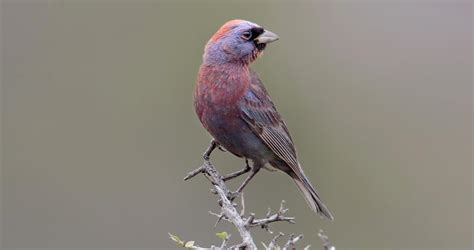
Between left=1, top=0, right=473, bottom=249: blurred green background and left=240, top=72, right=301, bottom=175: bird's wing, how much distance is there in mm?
3257

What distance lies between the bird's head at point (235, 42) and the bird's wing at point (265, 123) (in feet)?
0.90

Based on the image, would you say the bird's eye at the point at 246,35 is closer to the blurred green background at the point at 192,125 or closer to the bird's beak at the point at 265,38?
the bird's beak at the point at 265,38

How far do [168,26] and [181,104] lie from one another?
2.25m

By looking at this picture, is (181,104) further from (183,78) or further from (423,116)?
(423,116)

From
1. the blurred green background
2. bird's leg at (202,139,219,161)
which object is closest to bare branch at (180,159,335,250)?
bird's leg at (202,139,219,161)

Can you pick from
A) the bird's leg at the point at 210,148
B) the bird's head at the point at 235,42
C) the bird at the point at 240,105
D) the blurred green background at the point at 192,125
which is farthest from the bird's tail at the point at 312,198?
the blurred green background at the point at 192,125

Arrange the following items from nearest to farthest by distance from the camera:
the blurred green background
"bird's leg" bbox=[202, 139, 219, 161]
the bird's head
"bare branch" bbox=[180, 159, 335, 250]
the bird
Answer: "bare branch" bbox=[180, 159, 335, 250], "bird's leg" bbox=[202, 139, 219, 161], the bird, the bird's head, the blurred green background

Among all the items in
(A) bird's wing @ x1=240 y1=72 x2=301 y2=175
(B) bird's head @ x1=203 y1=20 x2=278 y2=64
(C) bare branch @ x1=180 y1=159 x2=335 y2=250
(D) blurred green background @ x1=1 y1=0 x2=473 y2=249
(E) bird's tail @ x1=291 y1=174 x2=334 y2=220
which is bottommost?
(C) bare branch @ x1=180 y1=159 x2=335 y2=250

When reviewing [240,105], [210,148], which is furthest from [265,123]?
[210,148]

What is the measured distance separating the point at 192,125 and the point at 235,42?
20.5 feet

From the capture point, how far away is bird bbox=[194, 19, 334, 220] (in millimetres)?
7391

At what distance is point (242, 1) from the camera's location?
16953 mm

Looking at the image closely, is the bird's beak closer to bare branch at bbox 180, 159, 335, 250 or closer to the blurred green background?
bare branch at bbox 180, 159, 335, 250

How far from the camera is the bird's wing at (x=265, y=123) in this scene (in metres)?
7.57
